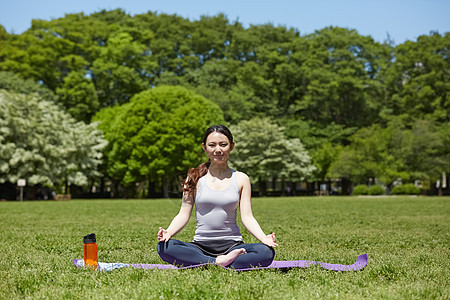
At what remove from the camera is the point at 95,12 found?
6769 centimetres

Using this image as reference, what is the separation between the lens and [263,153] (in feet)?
180

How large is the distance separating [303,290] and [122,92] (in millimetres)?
57018

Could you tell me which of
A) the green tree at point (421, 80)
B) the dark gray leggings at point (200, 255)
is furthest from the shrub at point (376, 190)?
the dark gray leggings at point (200, 255)

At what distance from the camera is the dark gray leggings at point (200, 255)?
19.3ft

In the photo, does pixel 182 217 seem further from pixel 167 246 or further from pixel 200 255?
pixel 200 255

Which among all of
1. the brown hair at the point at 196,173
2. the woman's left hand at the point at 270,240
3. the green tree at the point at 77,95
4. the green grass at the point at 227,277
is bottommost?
the green grass at the point at 227,277

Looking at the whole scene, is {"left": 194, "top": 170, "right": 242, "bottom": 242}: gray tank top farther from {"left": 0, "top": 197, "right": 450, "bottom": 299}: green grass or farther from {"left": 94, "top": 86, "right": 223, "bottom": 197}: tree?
{"left": 94, "top": 86, "right": 223, "bottom": 197}: tree

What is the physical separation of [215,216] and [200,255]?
480 millimetres

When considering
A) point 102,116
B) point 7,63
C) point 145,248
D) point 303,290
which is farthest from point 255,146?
point 303,290

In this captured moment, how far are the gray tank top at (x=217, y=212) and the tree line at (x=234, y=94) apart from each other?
3898 centimetres

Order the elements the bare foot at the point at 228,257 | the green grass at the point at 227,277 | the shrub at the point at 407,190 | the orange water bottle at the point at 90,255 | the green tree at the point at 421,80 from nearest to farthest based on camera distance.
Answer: the green grass at the point at 227,277 < the bare foot at the point at 228,257 < the orange water bottle at the point at 90,255 < the shrub at the point at 407,190 < the green tree at the point at 421,80

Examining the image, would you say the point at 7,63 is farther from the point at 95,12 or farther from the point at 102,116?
the point at 95,12

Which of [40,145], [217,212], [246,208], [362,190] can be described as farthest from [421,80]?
[217,212]

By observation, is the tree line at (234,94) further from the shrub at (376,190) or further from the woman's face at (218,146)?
the woman's face at (218,146)
